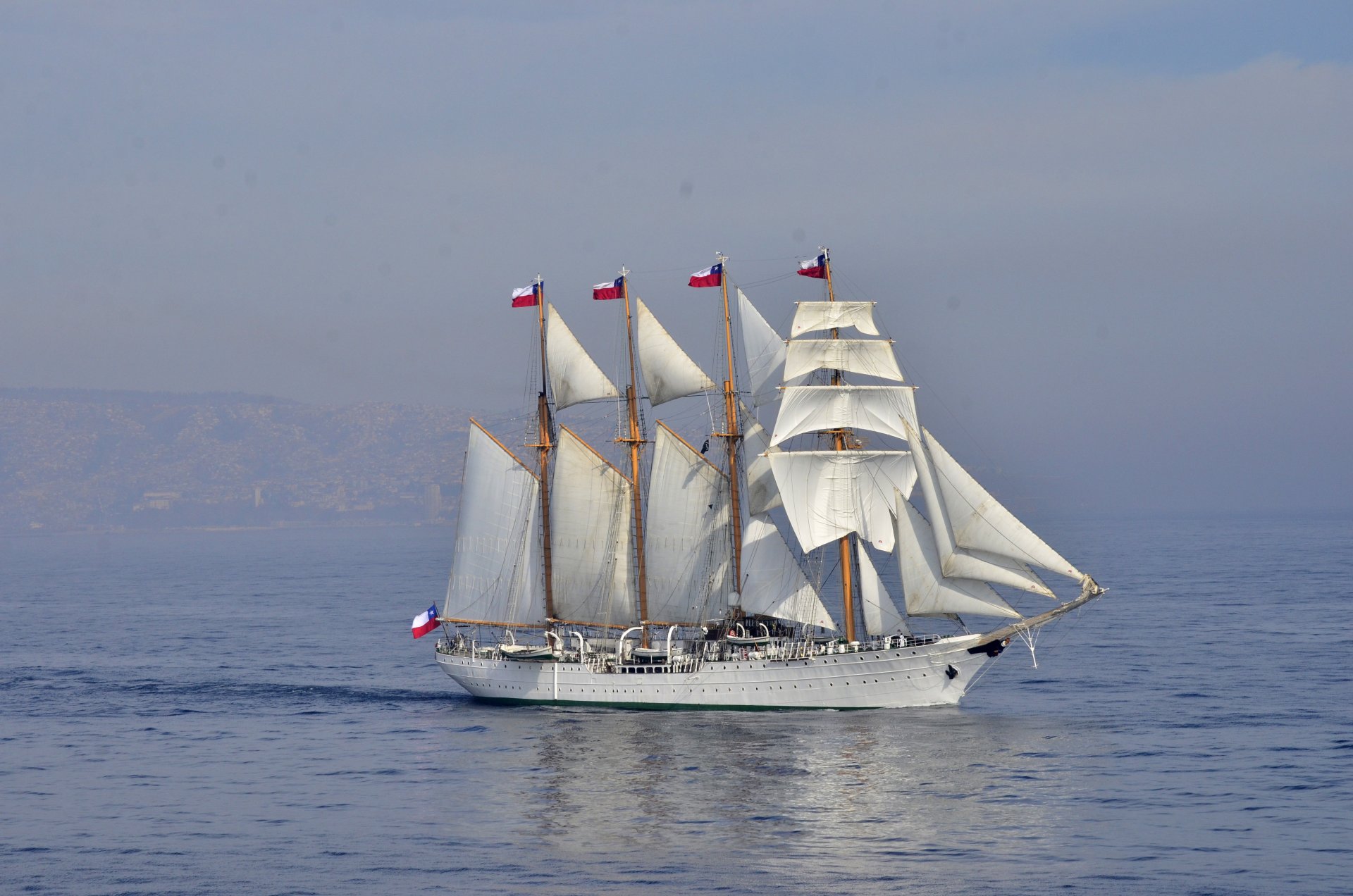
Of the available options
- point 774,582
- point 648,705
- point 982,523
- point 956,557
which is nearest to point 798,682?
point 774,582

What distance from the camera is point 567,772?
5603cm

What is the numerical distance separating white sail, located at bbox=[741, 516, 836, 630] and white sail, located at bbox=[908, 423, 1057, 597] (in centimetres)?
686

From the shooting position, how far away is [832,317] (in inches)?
2623

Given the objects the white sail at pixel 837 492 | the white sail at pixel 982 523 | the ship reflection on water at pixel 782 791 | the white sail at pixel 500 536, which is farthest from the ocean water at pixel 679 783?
the white sail at pixel 837 492

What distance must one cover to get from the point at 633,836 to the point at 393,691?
115 feet

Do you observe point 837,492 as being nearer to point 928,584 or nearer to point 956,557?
point 928,584

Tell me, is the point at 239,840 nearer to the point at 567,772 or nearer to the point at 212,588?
the point at 567,772

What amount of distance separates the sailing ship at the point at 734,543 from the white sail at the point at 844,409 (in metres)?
0.09

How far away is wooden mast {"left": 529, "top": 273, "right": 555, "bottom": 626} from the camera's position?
73625 mm

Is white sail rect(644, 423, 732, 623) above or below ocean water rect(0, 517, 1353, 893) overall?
above

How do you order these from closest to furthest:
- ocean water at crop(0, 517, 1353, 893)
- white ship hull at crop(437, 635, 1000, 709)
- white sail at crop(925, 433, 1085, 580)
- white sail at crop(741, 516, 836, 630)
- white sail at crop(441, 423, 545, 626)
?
ocean water at crop(0, 517, 1353, 893) → white sail at crop(925, 433, 1085, 580) → white ship hull at crop(437, 635, 1000, 709) → white sail at crop(741, 516, 836, 630) → white sail at crop(441, 423, 545, 626)

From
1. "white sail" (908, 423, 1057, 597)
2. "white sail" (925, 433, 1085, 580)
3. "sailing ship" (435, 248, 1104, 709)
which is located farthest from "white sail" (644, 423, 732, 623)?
"white sail" (925, 433, 1085, 580)

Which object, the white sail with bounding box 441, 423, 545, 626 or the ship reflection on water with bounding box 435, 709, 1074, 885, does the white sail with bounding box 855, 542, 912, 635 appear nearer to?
the ship reflection on water with bounding box 435, 709, 1074, 885

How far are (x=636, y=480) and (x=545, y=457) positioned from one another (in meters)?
4.89
